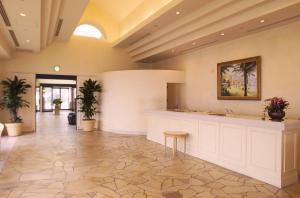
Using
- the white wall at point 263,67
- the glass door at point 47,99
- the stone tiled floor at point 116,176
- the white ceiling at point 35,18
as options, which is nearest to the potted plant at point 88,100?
the white ceiling at point 35,18

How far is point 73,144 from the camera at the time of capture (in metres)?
7.00

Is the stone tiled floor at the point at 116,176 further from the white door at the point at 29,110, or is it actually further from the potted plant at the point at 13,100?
the white door at the point at 29,110

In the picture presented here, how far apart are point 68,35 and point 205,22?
521cm

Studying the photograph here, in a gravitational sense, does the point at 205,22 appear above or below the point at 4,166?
above

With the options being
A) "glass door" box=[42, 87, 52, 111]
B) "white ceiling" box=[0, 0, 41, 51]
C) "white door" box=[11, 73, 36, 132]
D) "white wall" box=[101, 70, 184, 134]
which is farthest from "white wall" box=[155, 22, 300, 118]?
"glass door" box=[42, 87, 52, 111]

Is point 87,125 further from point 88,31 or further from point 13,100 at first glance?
point 88,31

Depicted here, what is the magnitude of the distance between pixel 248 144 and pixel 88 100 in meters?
6.98

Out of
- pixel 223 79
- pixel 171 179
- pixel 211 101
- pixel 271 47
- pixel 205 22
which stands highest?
pixel 205 22

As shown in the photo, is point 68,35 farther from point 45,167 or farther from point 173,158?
point 173,158

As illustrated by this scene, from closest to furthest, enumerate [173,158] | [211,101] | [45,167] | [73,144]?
[45,167]
[173,158]
[73,144]
[211,101]

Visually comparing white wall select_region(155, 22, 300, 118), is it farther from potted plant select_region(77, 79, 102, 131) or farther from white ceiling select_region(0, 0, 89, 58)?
white ceiling select_region(0, 0, 89, 58)

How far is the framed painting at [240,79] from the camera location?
6.15 m

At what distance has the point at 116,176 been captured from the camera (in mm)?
4270

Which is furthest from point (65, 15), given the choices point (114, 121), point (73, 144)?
point (114, 121)
